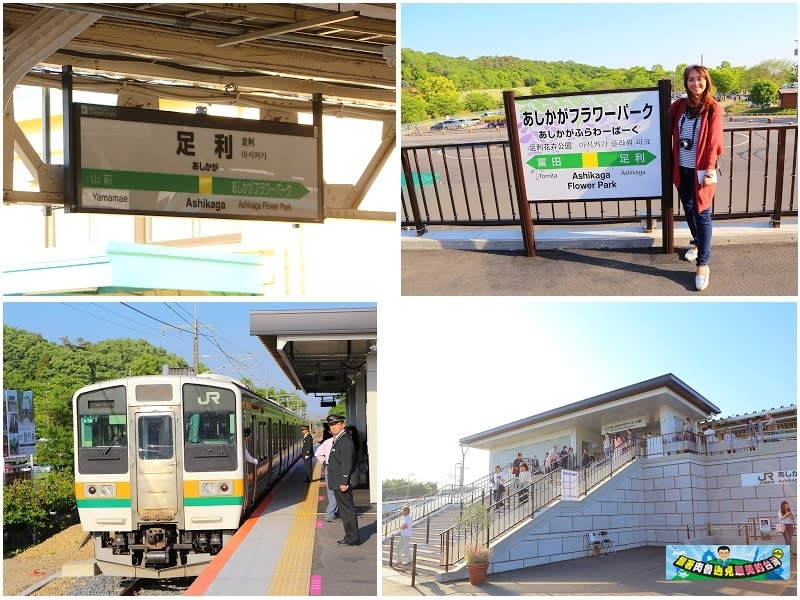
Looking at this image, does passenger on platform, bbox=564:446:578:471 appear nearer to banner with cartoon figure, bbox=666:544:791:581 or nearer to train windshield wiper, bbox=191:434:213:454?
banner with cartoon figure, bbox=666:544:791:581

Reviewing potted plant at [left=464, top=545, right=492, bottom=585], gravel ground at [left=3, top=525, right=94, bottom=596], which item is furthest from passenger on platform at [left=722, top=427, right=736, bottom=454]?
gravel ground at [left=3, top=525, right=94, bottom=596]

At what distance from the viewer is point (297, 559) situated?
7.10 m

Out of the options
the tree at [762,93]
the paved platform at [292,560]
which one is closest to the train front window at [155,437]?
the paved platform at [292,560]

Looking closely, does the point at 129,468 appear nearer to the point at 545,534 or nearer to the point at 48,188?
the point at 48,188

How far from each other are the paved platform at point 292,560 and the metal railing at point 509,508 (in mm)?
691

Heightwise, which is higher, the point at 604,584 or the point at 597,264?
the point at 597,264

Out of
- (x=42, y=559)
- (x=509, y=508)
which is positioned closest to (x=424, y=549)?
(x=509, y=508)

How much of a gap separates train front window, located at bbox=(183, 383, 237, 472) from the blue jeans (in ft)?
16.8

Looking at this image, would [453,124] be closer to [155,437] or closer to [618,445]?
[618,445]

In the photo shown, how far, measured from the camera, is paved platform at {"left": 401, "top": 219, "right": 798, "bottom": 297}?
20.4 feet

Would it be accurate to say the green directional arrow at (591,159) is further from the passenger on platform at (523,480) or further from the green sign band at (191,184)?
the passenger on platform at (523,480)

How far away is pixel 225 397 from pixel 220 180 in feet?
8.75

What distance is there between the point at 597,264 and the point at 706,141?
3.98ft

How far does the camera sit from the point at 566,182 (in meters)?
6.70
